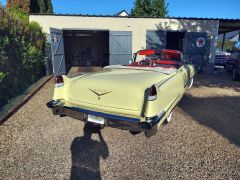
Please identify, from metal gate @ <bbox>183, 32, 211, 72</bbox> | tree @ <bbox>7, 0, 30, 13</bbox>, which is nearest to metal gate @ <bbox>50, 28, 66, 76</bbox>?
metal gate @ <bbox>183, 32, 211, 72</bbox>

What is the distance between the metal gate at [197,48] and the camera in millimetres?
13531

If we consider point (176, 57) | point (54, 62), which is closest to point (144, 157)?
point (176, 57)

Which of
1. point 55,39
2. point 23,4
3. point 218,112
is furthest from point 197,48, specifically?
point 23,4

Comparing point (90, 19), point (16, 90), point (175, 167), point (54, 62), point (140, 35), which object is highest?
point (90, 19)

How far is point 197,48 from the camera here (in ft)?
45.2

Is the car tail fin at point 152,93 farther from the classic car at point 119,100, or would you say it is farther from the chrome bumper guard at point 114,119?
the chrome bumper guard at point 114,119

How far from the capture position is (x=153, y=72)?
5.02 meters

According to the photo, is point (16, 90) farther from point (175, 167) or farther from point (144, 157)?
point (175, 167)

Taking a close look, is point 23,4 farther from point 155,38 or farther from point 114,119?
point 114,119

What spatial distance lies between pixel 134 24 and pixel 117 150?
35.3ft

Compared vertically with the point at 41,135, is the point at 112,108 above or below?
above

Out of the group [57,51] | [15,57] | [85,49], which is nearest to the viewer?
[15,57]

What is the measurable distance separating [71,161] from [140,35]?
11111 millimetres

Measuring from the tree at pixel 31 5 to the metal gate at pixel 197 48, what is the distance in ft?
40.9
